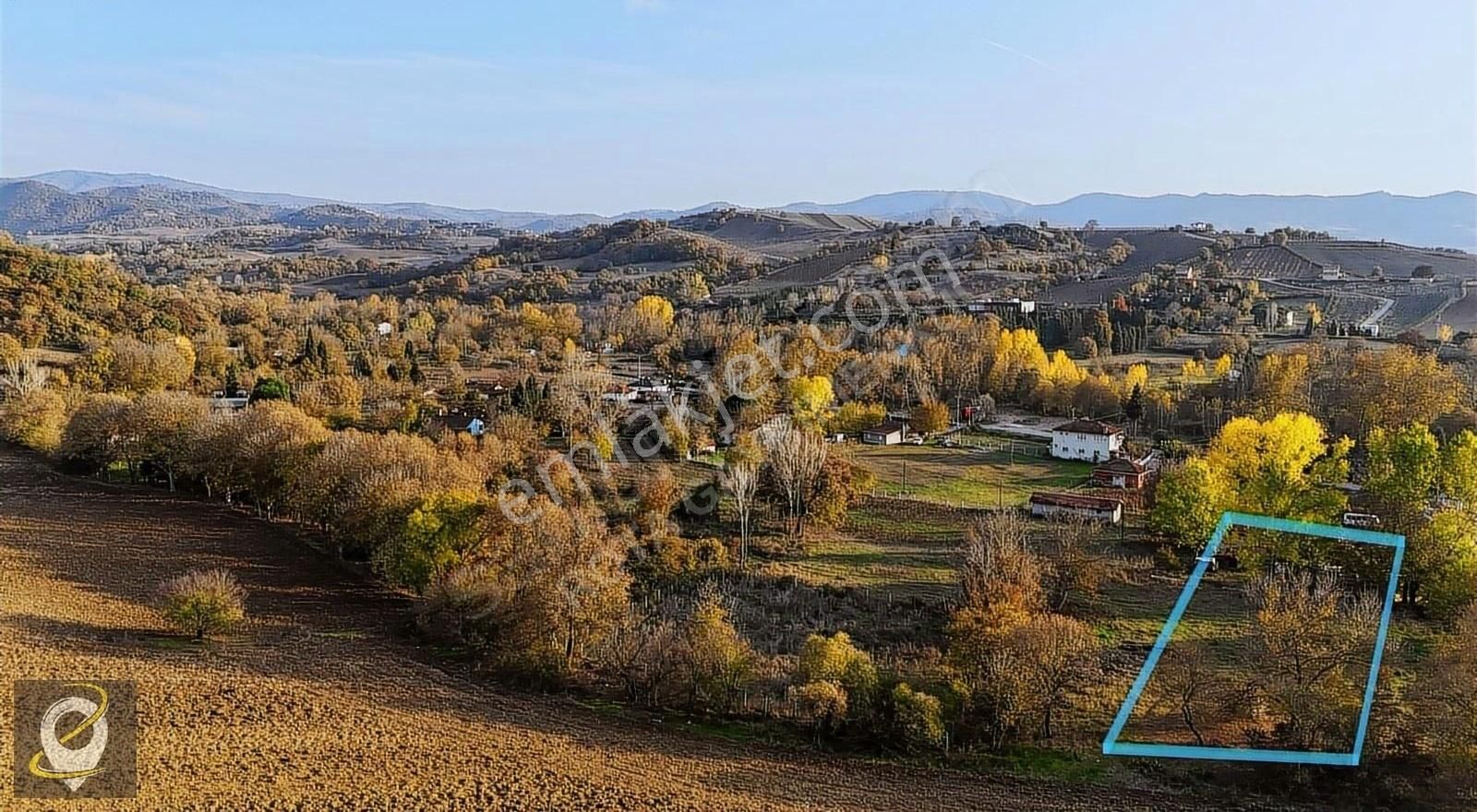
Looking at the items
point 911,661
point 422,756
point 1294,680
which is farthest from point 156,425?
point 1294,680

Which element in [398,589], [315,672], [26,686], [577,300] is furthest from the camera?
[577,300]

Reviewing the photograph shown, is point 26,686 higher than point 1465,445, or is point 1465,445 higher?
point 1465,445

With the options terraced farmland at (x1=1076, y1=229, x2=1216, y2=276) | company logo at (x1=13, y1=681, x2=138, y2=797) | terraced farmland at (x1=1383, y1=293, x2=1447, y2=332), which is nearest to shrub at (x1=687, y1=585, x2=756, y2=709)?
company logo at (x1=13, y1=681, x2=138, y2=797)

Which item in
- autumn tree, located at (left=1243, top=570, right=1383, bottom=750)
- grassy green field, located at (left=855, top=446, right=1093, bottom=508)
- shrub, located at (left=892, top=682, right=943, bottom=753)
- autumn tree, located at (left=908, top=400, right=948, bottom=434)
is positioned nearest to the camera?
autumn tree, located at (left=1243, top=570, right=1383, bottom=750)

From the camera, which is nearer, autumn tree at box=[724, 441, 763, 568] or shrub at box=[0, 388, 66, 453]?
autumn tree at box=[724, 441, 763, 568]

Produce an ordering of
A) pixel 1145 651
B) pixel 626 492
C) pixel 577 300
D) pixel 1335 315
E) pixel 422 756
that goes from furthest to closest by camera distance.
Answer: pixel 577 300 → pixel 1335 315 → pixel 626 492 → pixel 1145 651 → pixel 422 756

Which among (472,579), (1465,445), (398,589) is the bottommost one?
(398,589)

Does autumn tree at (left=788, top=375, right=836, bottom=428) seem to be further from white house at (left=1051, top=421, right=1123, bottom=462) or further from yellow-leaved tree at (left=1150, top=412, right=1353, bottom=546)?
yellow-leaved tree at (left=1150, top=412, right=1353, bottom=546)

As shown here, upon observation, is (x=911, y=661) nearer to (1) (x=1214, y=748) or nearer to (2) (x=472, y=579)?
(1) (x=1214, y=748)
